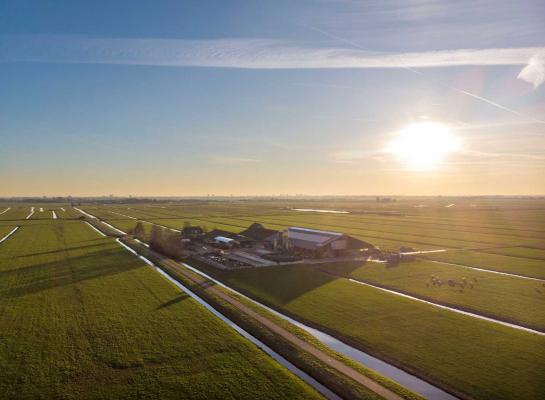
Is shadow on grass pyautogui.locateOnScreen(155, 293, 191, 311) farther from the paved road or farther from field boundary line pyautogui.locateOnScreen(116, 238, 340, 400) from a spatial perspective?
the paved road

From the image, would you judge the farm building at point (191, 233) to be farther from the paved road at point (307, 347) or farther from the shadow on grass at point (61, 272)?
the paved road at point (307, 347)

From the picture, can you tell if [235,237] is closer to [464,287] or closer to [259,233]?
[259,233]

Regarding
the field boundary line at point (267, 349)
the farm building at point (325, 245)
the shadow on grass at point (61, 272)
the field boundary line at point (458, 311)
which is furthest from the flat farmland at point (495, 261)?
the shadow on grass at point (61, 272)

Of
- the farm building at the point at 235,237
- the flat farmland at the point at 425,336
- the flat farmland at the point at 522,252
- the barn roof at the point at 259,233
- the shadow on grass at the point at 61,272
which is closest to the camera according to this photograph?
the flat farmland at the point at 425,336

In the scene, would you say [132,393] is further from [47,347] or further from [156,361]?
[47,347]

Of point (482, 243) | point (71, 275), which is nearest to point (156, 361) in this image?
point (71, 275)

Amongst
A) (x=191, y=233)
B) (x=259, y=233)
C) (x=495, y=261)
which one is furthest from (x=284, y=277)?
(x=191, y=233)
